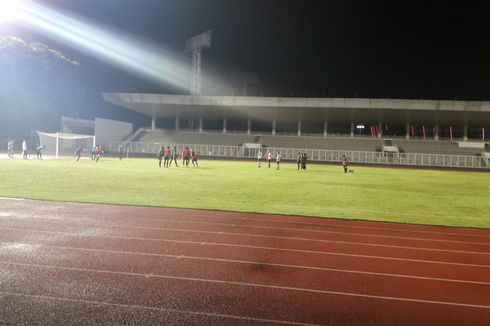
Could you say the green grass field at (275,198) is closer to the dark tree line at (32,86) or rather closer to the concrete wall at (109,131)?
the concrete wall at (109,131)

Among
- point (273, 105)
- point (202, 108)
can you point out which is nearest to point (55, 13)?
point (202, 108)

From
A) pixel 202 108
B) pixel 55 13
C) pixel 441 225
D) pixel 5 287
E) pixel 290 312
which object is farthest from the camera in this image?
pixel 202 108

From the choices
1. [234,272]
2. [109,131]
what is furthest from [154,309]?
[109,131]

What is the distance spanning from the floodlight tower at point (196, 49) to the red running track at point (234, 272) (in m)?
53.8

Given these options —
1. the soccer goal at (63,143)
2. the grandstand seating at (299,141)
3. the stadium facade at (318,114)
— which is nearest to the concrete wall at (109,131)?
the grandstand seating at (299,141)

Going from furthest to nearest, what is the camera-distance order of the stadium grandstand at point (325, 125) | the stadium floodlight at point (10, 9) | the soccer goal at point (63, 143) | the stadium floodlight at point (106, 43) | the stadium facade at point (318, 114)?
the stadium grandstand at point (325, 125)
the stadium facade at point (318, 114)
the stadium floodlight at point (106, 43)
the stadium floodlight at point (10, 9)
the soccer goal at point (63, 143)

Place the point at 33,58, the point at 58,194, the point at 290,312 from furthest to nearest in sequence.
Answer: the point at 33,58 → the point at 58,194 → the point at 290,312

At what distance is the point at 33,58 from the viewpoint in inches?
2154

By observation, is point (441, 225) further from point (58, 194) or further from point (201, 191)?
point (58, 194)

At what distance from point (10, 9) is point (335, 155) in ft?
141

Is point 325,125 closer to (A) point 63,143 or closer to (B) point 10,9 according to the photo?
(A) point 63,143

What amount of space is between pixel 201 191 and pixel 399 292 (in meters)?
11.5

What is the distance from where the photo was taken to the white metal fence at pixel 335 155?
5056cm

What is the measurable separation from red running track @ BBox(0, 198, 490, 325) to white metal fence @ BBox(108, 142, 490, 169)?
A: 4383 centimetres
